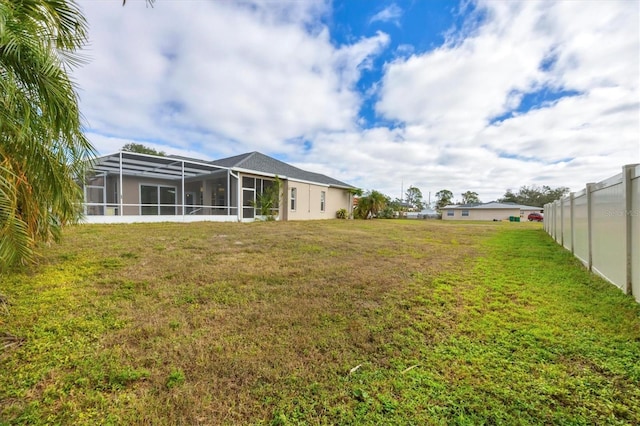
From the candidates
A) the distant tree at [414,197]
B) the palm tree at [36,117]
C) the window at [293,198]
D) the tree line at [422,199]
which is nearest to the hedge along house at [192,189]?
the window at [293,198]

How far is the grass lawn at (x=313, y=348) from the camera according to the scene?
171cm

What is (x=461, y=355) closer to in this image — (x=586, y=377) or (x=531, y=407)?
(x=531, y=407)

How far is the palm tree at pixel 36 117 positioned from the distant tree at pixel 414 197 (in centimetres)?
8100

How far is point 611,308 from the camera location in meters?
3.08

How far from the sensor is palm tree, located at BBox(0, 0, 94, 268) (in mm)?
2592

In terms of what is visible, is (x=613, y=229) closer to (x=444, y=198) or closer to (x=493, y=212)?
(x=493, y=212)

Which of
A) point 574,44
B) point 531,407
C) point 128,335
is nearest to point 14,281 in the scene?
point 128,335

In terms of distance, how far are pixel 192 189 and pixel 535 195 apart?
74629mm

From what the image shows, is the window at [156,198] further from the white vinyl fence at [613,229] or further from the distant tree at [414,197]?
the distant tree at [414,197]

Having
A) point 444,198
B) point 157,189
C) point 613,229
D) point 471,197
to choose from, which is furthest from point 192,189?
point 471,197

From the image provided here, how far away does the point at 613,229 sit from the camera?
3.80m

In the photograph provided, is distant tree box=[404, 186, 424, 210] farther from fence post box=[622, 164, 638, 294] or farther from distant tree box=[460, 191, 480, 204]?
fence post box=[622, 164, 638, 294]

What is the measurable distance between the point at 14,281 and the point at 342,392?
17.3 ft

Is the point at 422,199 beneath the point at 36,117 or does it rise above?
above
